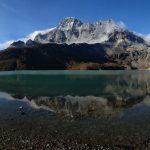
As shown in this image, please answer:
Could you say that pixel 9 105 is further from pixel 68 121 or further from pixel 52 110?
pixel 68 121

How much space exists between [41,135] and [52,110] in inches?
738

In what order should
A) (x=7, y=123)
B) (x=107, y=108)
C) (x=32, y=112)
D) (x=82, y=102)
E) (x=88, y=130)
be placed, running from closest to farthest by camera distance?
(x=88, y=130) → (x=7, y=123) → (x=32, y=112) → (x=107, y=108) → (x=82, y=102)

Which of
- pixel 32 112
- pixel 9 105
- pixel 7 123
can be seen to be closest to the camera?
pixel 7 123

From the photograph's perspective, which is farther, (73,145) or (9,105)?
(9,105)

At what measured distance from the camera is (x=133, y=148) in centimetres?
3150

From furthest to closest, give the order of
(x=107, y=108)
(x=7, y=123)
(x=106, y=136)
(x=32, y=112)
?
(x=107, y=108)
(x=32, y=112)
(x=7, y=123)
(x=106, y=136)

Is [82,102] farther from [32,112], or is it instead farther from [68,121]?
[68,121]

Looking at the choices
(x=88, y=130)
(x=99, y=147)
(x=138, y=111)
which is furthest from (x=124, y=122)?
(x=99, y=147)

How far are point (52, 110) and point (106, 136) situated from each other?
21049 mm

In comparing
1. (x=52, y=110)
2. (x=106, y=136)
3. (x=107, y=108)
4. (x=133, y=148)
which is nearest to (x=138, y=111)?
(x=107, y=108)

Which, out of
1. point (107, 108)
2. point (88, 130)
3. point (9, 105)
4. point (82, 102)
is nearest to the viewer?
point (88, 130)

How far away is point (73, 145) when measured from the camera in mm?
32250

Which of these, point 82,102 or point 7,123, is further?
point 82,102

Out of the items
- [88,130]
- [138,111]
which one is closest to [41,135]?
[88,130]
